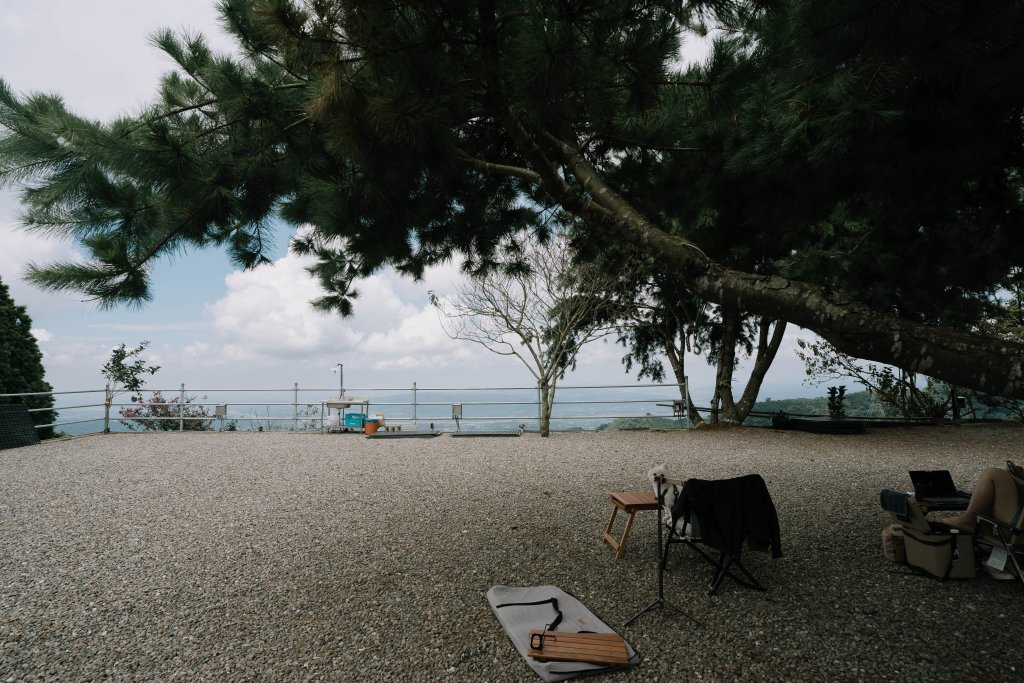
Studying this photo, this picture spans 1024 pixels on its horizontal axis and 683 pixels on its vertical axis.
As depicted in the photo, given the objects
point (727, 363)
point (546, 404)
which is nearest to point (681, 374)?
point (727, 363)

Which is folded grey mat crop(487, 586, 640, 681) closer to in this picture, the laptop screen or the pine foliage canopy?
the pine foliage canopy

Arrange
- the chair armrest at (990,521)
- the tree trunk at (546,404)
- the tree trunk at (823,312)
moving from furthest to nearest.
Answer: the tree trunk at (546,404)
the chair armrest at (990,521)
the tree trunk at (823,312)

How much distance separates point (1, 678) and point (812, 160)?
4211 millimetres

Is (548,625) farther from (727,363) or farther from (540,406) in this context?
(727,363)

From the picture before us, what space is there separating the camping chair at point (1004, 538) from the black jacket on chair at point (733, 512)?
1247mm

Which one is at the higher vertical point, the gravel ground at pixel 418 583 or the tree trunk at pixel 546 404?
the tree trunk at pixel 546 404

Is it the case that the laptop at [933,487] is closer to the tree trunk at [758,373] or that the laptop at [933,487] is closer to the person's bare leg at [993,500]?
the person's bare leg at [993,500]

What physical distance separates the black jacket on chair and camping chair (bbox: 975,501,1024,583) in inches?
49.1

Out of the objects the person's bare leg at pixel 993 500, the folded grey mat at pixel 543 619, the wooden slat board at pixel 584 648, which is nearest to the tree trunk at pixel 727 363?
the person's bare leg at pixel 993 500

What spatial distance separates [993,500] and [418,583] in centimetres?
332

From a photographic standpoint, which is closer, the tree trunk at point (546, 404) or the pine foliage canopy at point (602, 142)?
the pine foliage canopy at point (602, 142)

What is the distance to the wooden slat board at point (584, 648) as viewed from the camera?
209cm

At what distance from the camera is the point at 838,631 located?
2344mm

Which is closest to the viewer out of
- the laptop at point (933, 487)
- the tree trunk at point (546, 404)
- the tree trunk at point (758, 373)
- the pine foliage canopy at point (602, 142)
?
the pine foliage canopy at point (602, 142)
